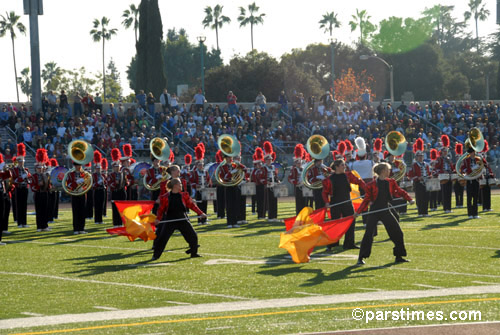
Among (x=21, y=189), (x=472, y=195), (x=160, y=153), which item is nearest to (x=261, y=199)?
(x=160, y=153)

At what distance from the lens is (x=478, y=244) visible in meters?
15.5

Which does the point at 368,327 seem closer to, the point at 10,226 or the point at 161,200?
the point at 161,200

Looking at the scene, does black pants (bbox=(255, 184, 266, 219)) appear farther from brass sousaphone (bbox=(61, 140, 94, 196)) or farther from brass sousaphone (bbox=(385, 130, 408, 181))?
brass sousaphone (bbox=(61, 140, 94, 196))

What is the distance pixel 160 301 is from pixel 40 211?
12411mm

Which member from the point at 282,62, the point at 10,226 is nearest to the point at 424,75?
the point at 282,62

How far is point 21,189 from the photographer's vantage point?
2344 cm

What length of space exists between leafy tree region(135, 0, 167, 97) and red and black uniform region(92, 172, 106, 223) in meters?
31.4

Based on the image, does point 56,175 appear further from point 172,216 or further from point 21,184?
point 172,216

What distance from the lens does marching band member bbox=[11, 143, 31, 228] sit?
2297 cm

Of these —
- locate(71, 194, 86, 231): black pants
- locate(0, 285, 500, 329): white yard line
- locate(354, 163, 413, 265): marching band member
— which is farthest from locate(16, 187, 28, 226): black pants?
locate(0, 285, 500, 329): white yard line

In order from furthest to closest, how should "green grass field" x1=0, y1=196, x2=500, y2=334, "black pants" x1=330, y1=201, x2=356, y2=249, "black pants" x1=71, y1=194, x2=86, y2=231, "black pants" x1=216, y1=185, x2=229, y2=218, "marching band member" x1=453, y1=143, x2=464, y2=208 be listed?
1. "marching band member" x1=453, y1=143, x2=464, y2=208
2. "black pants" x1=216, y1=185, x2=229, y2=218
3. "black pants" x1=71, y1=194, x2=86, y2=231
4. "black pants" x1=330, y1=201, x2=356, y2=249
5. "green grass field" x1=0, y1=196, x2=500, y2=334

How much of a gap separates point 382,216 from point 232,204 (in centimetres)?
847

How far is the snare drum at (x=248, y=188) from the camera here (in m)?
21.9

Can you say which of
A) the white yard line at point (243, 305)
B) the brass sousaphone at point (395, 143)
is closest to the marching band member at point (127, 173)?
the brass sousaphone at point (395, 143)
